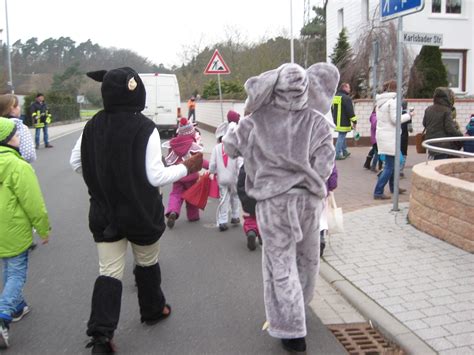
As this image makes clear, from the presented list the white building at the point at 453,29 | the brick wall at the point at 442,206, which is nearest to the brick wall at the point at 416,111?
the white building at the point at 453,29

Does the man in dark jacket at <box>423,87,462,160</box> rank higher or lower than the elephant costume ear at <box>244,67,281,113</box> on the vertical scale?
lower

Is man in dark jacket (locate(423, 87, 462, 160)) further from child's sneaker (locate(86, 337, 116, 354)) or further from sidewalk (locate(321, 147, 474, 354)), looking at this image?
child's sneaker (locate(86, 337, 116, 354))

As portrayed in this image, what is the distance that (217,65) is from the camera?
53.3 feet

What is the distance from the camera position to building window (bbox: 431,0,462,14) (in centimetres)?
2191

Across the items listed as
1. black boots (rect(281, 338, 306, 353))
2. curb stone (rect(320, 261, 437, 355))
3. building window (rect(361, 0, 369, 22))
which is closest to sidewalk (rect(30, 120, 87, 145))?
building window (rect(361, 0, 369, 22))

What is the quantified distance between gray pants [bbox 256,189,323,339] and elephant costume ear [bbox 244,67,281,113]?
0.62 metres

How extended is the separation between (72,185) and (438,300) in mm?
8809

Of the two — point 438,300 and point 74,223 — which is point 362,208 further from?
point 74,223

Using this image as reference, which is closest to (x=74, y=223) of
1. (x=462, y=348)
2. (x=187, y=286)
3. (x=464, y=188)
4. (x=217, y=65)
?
(x=187, y=286)

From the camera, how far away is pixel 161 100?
892 inches

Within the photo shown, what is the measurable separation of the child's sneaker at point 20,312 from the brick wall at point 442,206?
169 inches

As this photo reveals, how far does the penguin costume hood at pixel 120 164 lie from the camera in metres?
3.43

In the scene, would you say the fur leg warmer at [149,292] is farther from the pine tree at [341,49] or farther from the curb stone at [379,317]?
the pine tree at [341,49]

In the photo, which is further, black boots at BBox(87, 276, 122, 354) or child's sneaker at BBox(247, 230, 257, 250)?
child's sneaker at BBox(247, 230, 257, 250)
